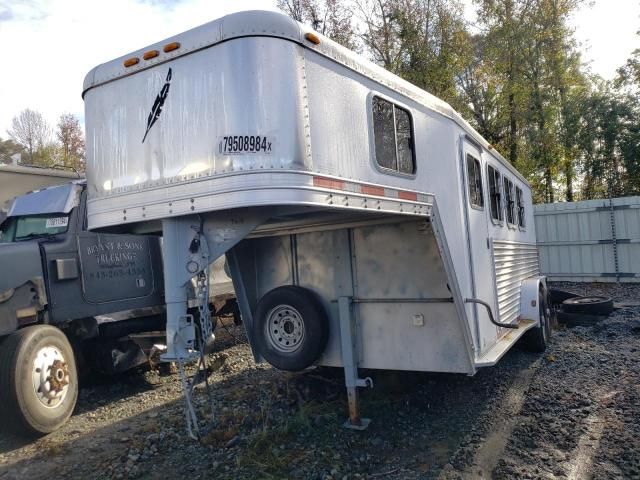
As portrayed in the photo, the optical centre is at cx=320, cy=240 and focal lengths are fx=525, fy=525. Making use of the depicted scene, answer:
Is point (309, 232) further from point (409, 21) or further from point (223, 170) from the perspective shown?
point (409, 21)

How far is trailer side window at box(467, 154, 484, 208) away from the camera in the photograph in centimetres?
525

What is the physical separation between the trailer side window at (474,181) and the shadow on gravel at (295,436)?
79.7 inches

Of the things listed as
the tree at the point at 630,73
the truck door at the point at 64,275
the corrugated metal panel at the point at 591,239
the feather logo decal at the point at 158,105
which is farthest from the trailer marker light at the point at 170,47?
the tree at the point at 630,73

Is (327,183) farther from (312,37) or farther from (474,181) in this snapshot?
(474,181)

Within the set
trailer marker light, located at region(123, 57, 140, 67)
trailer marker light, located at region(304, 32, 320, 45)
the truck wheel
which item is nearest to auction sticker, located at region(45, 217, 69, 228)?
the truck wheel

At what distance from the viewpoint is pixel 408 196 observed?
390cm

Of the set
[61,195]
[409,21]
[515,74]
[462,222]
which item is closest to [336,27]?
[409,21]

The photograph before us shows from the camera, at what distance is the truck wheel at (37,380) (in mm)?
4910

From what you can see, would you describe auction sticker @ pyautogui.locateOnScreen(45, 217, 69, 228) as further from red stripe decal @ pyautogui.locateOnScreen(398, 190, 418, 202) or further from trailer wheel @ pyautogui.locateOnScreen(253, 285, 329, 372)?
red stripe decal @ pyautogui.locateOnScreen(398, 190, 418, 202)

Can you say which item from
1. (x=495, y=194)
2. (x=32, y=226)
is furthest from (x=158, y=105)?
(x=495, y=194)

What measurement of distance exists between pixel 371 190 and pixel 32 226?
16.2ft

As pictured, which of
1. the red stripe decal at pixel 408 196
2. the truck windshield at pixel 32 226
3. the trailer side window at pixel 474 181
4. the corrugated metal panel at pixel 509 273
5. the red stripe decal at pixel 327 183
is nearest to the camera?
the red stripe decal at pixel 327 183

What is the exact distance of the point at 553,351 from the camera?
738 cm

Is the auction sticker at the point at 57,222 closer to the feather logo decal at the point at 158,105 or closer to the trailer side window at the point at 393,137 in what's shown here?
the feather logo decal at the point at 158,105
